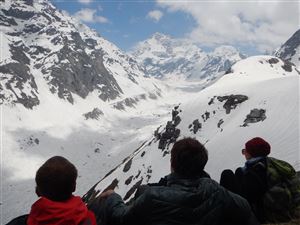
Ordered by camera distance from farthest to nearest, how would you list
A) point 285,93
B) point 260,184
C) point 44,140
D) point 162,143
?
point 44,140, point 162,143, point 285,93, point 260,184

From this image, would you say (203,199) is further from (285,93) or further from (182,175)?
(285,93)

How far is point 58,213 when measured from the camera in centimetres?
564

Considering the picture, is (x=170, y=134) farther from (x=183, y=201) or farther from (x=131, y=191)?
(x=183, y=201)

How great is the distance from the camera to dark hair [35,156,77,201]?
5.68 meters

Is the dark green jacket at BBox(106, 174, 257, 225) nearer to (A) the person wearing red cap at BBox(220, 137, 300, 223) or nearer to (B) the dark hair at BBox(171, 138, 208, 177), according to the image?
(B) the dark hair at BBox(171, 138, 208, 177)

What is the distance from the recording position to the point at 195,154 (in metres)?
6.53

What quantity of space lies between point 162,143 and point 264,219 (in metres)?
65.9

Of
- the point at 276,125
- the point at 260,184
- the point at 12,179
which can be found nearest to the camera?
the point at 260,184

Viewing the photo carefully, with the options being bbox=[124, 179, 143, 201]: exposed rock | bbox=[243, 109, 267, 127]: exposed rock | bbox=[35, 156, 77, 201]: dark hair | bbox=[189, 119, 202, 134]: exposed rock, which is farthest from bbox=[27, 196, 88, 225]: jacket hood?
bbox=[189, 119, 202, 134]: exposed rock

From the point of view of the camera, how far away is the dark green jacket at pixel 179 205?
632 centimetres

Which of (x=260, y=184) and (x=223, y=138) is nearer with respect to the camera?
(x=260, y=184)

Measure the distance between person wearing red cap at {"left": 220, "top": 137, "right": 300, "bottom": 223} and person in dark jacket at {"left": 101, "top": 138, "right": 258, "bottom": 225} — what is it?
2.61 m

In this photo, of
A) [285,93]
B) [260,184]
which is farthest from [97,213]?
[285,93]

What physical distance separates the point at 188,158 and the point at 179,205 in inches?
29.5
